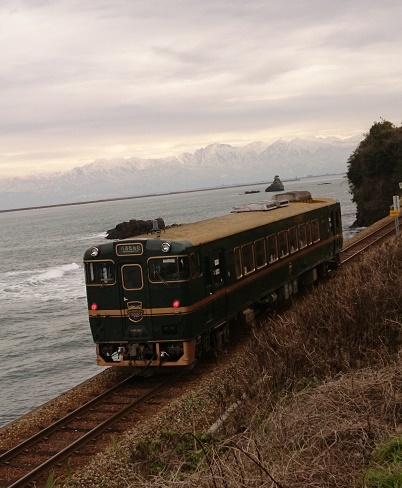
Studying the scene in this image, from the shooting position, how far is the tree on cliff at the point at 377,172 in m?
62.5

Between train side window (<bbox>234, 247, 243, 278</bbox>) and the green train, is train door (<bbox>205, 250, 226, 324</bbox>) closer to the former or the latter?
the green train

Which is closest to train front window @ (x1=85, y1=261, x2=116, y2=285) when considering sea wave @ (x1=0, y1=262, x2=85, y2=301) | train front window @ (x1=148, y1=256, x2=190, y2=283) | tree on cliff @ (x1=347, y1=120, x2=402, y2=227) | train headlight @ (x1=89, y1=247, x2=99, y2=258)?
train headlight @ (x1=89, y1=247, x2=99, y2=258)

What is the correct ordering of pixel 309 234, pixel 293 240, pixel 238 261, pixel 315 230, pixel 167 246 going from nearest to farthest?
pixel 167 246 → pixel 238 261 → pixel 293 240 → pixel 309 234 → pixel 315 230

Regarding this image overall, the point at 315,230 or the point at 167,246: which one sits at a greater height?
the point at 167,246

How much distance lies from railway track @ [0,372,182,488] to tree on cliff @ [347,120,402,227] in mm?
51299

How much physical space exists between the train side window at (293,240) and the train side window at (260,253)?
7.59 ft

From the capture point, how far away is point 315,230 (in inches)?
907

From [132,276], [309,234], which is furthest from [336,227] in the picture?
[132,276]

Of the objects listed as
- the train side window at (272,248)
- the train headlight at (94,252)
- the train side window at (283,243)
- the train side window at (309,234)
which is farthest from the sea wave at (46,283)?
the train headlight at (94,252)

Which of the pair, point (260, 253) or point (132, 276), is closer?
point (132, 276)

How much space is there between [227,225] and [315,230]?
695 cm

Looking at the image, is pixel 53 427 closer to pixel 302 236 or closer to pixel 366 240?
pixel 302 236

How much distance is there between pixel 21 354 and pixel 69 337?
9.17 ft

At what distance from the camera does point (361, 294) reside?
12820 millimetres
